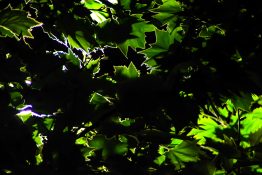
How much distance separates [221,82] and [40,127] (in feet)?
2.55

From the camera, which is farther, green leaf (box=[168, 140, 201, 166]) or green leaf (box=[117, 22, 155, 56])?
green leaf (box=[117, 22, 155, 56])

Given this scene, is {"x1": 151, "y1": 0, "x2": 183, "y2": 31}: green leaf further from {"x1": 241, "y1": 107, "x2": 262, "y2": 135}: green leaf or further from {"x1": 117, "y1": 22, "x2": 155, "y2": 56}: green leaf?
{"x1": 241, "y1": 107, "x2": 262, "y2": 135}: green leaf

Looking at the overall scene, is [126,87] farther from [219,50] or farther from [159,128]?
[219,50]

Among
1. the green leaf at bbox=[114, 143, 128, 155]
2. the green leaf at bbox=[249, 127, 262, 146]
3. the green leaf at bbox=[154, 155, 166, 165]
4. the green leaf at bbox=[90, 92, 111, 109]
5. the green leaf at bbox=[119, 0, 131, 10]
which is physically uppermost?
the green leaf at bbox=[119, 0, 131, 10]

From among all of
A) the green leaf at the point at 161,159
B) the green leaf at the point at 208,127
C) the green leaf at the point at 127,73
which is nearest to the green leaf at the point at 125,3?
the green leaf at the point at 127,73

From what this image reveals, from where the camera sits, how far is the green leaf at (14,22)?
119 centimetres

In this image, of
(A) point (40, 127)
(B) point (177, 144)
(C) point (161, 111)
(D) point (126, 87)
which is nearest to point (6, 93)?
(A) point (40, 127)

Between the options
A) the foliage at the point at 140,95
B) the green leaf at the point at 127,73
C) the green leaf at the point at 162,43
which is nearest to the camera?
the foliage at the point at 140,95

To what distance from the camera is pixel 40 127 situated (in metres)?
1.29

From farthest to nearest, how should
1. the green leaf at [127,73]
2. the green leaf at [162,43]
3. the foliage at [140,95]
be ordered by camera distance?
the green leaf at [162,43] → the green leaf at [127,73] → the foliage at [140,95]

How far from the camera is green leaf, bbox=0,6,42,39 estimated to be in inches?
46.7

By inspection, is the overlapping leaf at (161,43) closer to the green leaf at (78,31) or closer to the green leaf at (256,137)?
the green leaf at (78,31)

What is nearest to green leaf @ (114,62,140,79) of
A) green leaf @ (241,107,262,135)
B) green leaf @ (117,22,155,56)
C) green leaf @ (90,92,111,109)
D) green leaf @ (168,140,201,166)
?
green leaf @ (90,92,111,109)

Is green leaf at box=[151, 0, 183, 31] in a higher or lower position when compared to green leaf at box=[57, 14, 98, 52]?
higher
